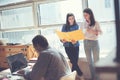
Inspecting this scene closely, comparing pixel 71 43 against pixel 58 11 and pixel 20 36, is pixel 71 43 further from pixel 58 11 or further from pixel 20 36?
pixel 20 36

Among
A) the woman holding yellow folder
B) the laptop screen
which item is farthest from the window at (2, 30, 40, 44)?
the laptop screen

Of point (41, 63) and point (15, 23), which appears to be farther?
point (15, 23)

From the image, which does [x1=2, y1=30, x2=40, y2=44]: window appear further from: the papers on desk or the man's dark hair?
the man's dark hair

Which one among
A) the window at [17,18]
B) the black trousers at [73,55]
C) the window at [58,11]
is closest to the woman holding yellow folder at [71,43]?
the black trousers at [73,55]

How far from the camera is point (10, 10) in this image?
5.41 metres

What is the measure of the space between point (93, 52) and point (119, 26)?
3.06 metres

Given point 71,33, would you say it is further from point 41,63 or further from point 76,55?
point 41,63

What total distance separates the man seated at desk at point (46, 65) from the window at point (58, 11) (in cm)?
218

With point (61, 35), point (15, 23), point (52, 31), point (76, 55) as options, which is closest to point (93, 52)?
point (76, 55)

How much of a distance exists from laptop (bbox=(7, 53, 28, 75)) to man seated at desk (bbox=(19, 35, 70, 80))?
155mm

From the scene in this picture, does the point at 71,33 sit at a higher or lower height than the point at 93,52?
higher

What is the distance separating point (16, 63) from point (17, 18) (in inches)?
120

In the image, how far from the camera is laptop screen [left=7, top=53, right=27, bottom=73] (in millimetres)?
2424

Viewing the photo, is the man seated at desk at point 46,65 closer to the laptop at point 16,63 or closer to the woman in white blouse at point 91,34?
the laptop at point 16,63
